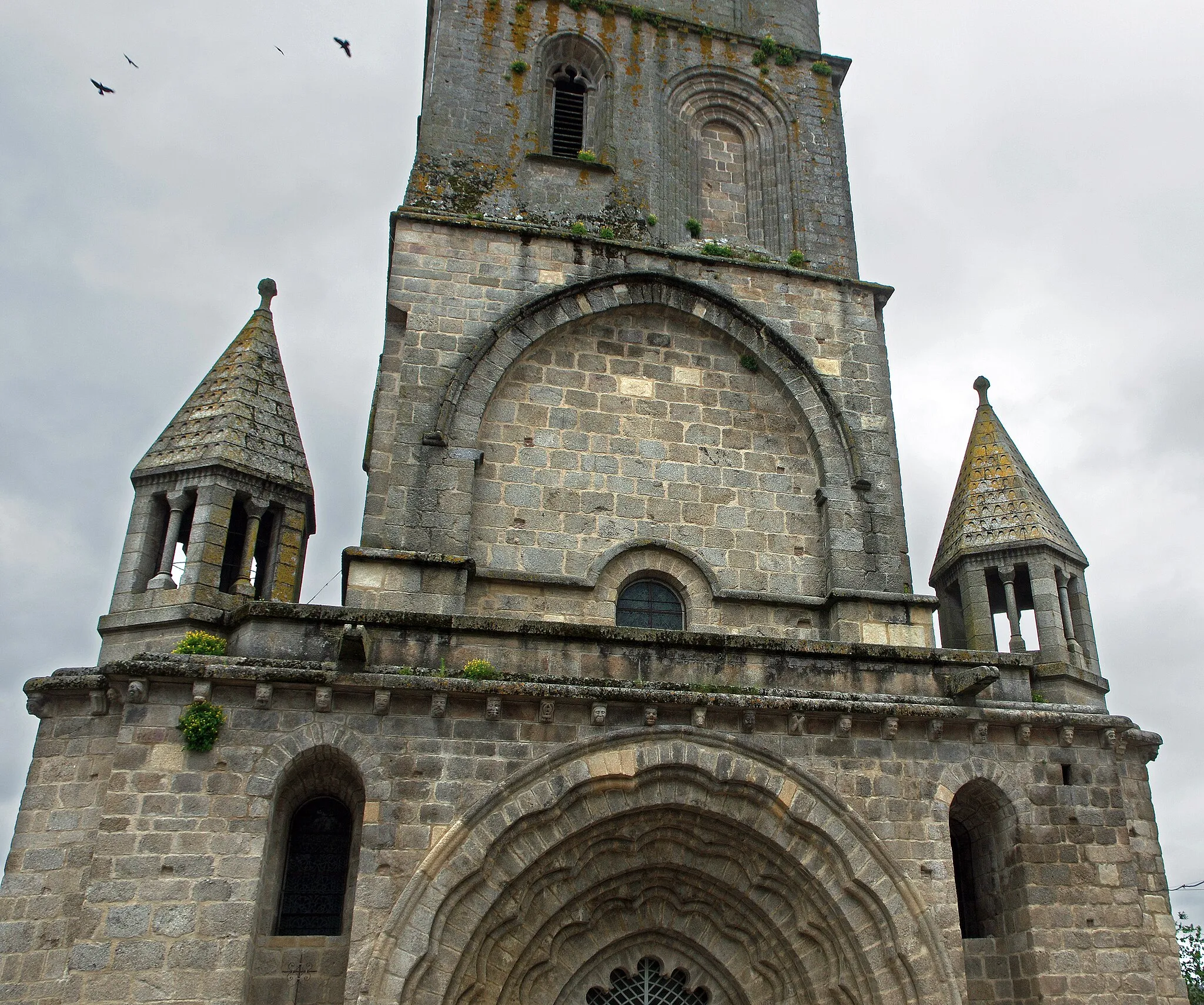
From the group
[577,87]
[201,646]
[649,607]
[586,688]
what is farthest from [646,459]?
[577,87]

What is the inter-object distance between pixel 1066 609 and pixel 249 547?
29.9 ft

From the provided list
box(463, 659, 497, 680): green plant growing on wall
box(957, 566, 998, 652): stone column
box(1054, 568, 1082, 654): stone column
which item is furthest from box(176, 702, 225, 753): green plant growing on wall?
box(1054, 568, 1082, 654): stone column

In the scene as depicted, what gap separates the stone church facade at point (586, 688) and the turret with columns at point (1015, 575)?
0.06 m

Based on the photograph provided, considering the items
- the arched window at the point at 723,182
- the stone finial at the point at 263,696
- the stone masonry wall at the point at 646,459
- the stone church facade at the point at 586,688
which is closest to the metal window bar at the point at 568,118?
the stone church facade at the point at 586,688

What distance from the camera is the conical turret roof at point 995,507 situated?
12.4 meters

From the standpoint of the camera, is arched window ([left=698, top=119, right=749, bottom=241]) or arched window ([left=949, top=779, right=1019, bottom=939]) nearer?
arched window ([left=949, top=779, right=1019, bottom=939])

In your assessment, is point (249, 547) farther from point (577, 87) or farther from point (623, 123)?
point (577, 87)

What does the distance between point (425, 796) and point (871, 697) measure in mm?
4071

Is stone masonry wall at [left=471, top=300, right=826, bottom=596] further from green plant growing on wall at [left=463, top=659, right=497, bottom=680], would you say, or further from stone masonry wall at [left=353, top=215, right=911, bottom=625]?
green plant growing on wall at [left=463, top=659, right=497, bottom=680]

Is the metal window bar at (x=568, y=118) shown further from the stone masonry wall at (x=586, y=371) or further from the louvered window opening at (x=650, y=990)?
the louvered window opening at (x=650, y=990)

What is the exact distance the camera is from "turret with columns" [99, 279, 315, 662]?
34.0ft

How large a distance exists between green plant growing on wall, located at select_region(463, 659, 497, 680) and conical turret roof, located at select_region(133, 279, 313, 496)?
341cm

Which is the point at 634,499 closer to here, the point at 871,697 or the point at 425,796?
the point at 871,697

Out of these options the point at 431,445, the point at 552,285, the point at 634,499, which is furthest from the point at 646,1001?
the point at 552,285
